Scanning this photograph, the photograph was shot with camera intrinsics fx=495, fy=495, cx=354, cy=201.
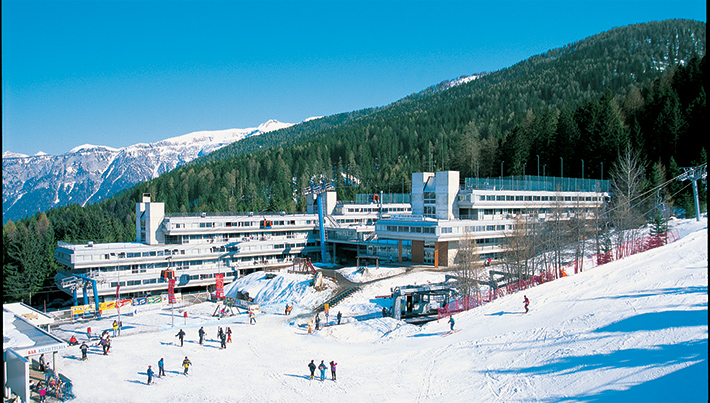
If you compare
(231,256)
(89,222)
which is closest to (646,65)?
(231,256)

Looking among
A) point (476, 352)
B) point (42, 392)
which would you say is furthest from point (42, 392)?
point (476, 352)

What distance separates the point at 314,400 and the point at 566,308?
1792cm

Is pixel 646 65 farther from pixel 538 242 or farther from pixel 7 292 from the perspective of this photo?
pixel 7 292

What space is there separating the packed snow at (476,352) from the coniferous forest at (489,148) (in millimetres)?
14158

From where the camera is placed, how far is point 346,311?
4638 centimetres

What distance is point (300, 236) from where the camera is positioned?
7919 cm

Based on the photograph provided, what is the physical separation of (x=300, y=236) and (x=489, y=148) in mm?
52337

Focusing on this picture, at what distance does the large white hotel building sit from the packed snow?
19689mm

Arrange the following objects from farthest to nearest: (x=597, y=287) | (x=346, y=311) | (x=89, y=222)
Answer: (x=89, y=222)
(x=346, y=311)
(x=597, y=287)

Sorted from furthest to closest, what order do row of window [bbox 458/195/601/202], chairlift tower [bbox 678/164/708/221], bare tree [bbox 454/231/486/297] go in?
row of window [bbox 458/195/601/202], chairlift tower [bbox 678/164/708/221], bare tree [bbox 454/231/486/297]

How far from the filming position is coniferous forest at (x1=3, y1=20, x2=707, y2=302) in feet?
261

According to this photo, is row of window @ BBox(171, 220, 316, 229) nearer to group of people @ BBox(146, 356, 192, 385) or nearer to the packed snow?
the packed snow

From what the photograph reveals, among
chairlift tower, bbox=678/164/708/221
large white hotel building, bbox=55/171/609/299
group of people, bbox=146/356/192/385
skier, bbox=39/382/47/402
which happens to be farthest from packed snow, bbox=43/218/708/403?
large white hotel building, bbox=55/171/609/299

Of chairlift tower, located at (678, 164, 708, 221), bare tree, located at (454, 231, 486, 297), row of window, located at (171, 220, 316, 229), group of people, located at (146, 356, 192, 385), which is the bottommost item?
group of people, located at (146, 356, 192, 385)
